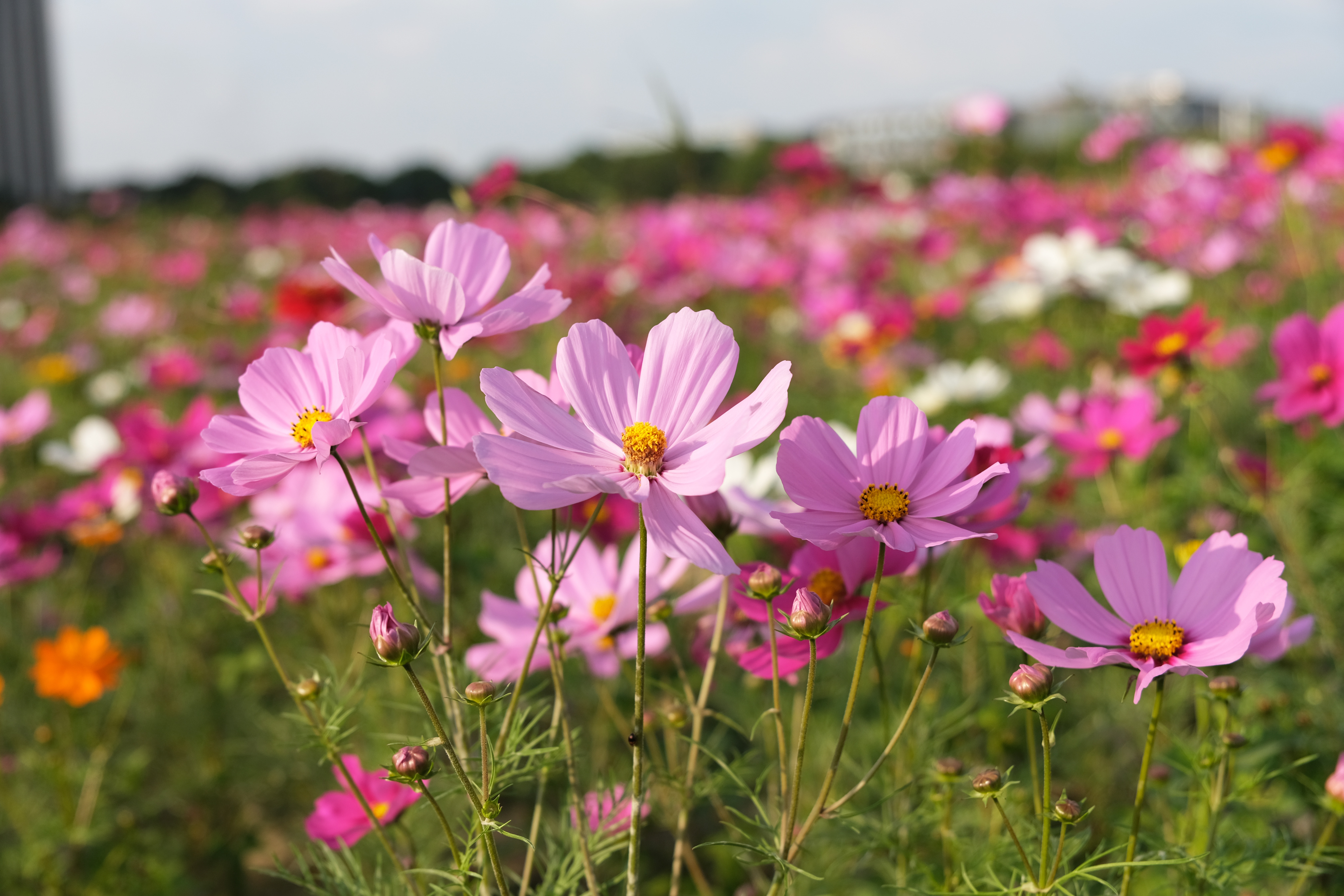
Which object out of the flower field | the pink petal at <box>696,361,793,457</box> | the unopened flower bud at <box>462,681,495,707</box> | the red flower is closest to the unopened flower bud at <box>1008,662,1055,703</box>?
the flower field

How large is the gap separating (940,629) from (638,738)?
199 mm

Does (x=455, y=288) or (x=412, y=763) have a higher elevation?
(x=455, y=288)

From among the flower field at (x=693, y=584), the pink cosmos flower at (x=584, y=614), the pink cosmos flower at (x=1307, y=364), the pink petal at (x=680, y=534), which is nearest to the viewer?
the pink petal at (x=680, y=534)

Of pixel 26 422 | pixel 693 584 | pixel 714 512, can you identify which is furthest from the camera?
pixel 26 422

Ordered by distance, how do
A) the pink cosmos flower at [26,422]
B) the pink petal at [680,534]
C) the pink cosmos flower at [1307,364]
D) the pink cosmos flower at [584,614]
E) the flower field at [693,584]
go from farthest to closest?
the pink cosmos flower at [26,422]
the pink cosmos flower at [1307,364]
the pink cosmos flower at [584,614]
the flower field at [693,584]
the pink petal at [680,534]

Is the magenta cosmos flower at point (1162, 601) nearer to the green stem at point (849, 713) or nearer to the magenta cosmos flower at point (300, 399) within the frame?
the green stem at point (849, 713)

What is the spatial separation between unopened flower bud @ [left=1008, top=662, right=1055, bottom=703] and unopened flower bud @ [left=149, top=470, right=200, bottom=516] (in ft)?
1.97

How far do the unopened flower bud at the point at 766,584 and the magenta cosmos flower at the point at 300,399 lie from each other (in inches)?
10.6

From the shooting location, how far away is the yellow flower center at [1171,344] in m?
1.33

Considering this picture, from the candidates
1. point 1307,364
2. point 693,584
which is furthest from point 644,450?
point 1307,364

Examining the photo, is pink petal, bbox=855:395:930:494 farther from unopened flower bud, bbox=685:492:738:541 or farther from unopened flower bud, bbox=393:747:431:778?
unopened flower bud, bbox=393:747:431:778

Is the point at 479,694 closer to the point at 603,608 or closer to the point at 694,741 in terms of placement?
the point at 694,741

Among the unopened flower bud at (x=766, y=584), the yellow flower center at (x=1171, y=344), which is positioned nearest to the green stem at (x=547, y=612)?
the unopened flower bud at (x=766, y=584)

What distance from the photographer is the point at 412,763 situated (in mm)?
567
